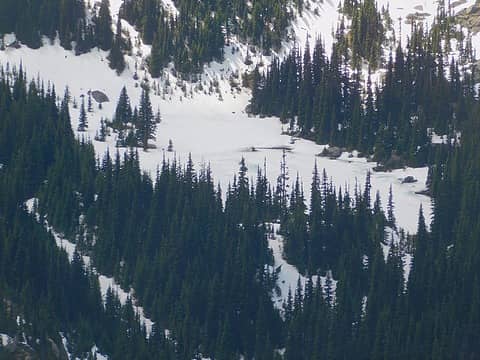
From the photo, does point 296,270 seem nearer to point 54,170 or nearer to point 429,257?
point 429,257

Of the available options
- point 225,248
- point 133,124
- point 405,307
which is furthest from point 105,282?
point 133,124

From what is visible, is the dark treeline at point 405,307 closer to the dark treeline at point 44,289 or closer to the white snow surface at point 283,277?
the white snow surface at point 283,277

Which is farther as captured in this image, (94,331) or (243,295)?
(243,295)

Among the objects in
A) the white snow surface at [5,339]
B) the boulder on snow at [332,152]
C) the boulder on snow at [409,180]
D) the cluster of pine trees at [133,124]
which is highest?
the cluster of pine trees at [133,124]

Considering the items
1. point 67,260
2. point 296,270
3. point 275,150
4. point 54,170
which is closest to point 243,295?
point 296,270

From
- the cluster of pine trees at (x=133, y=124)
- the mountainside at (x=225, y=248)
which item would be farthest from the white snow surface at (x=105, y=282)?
the cluster of pine trees at (x=133, y=124)

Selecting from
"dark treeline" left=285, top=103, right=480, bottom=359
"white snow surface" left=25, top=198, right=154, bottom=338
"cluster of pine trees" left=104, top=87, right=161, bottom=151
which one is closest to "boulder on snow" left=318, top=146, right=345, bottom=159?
"cluster of pine trees" left=104, top=87, right=161, bottom=151

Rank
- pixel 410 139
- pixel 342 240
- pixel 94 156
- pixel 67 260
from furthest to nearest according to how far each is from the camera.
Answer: pixel 410 139 < pixel 94 156 < pixel 342 240 < pixel 67 260

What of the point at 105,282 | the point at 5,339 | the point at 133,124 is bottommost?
Result: the point at 5,339

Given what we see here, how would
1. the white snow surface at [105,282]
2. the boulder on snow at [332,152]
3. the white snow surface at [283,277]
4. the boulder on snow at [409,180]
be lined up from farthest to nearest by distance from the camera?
the boulder on snow at [332,152] → the boulder on snow at [409,180] → the white snow surface at [283,277] → the white snow surface at [105,282]

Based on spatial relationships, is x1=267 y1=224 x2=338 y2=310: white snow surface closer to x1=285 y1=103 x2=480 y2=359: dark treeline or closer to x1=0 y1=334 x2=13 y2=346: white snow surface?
x1=285 y1=103 x2=480 y2=359: dark treeline

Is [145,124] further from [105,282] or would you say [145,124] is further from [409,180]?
[105,282]
